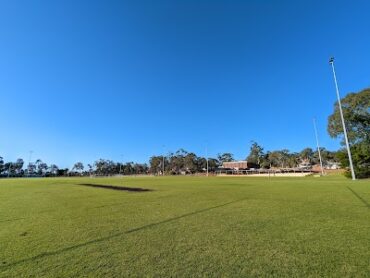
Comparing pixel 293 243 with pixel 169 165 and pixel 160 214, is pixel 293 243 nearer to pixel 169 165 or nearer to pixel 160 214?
pixel 160 214

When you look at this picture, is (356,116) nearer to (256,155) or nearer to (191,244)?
(191,244)

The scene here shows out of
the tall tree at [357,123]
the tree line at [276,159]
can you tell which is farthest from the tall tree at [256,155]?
the tall tree at [357,123]

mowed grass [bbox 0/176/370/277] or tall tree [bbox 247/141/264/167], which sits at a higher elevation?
tall tree [bbox 247/141/264/167]

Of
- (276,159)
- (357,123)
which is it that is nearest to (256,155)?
(276,159)

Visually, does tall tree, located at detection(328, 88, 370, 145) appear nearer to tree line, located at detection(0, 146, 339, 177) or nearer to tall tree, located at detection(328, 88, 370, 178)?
tall tree, located at detection(328, 88, 370, 178)

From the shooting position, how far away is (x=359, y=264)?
12.3 ft

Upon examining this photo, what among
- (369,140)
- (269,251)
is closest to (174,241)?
(269,251)

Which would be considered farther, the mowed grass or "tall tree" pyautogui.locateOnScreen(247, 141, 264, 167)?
"tall tree" pyautogui.locateOnScreen(247, 141, 264, 167)

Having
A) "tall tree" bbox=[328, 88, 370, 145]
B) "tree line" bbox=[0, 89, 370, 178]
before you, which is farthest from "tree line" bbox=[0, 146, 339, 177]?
"tall tree" bbox=[328, 88, 370, 145]

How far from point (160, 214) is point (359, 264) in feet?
17.9

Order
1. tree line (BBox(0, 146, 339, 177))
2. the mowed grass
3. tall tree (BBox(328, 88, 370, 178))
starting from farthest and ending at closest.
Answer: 1. tree line (BBox(0, 146, 339, 177))
2. tall tree (BBox(328, 88, 370, 178))
3. the mowed grass

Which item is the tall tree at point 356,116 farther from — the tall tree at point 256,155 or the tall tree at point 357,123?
the tall tree at point 256,155

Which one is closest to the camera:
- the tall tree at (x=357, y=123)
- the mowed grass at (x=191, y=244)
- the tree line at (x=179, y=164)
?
the mowed grass at (x=191, y=244)

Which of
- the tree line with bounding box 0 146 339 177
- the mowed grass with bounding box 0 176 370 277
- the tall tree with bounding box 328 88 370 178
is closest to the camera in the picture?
the mowed grass with bounding box 0 176 370 277
